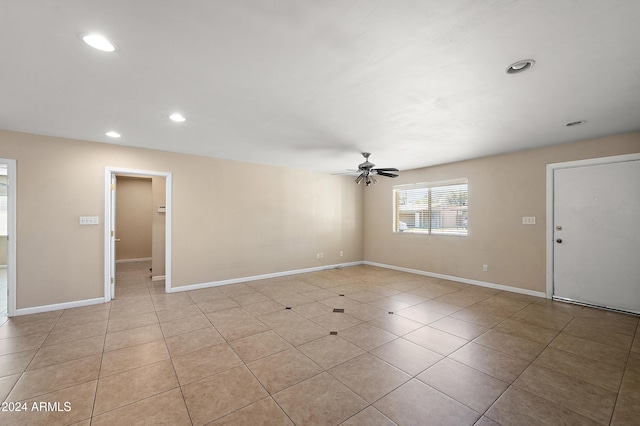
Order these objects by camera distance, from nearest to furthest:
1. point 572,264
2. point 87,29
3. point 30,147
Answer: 1. point 87,29
2. point 30,147
3. point 572,264

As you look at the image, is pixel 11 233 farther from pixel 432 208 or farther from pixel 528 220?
pixel 528 220

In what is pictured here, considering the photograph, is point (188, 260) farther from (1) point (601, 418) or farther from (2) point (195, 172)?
(1) point (601, 418)

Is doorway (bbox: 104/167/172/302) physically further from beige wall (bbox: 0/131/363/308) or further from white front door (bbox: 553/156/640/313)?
white front door (bbox: 553/156/640/313)

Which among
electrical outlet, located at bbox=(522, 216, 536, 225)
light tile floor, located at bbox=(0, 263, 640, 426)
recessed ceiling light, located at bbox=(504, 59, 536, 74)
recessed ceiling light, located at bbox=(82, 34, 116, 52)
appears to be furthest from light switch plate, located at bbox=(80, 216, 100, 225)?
electrical outlet, located at bbox=(522, 216, 536, 225)

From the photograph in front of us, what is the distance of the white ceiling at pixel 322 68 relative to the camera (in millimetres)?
1595

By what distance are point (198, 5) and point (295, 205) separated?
5.10m

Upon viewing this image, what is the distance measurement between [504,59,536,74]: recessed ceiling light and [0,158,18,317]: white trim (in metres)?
6.22

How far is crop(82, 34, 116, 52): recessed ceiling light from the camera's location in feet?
5.84

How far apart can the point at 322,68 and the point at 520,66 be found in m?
1.65

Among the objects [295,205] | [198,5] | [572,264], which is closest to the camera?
[198,5]

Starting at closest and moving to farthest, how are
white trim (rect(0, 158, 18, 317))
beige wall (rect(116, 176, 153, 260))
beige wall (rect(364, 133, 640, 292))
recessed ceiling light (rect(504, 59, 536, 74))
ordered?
recessed ceiling light (rect(504, 59, 536, 74))
white trim (rect(0, 158, 18, 317))
beige wall (rect(364, 133, 640, 292))
beige wall (rect(116, 176, 153, 260))

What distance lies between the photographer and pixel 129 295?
470cm

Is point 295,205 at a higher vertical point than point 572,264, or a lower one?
higher

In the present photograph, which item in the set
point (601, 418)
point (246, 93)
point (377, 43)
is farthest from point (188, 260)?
point (601, 418)
